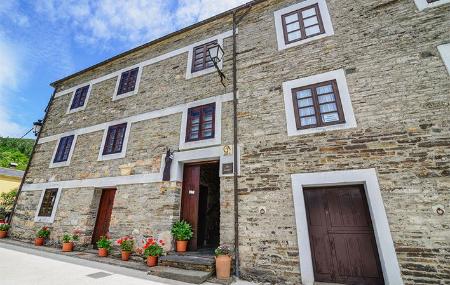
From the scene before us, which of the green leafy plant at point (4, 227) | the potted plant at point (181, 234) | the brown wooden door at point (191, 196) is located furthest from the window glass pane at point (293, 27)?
the green leafy plant at point (4, 227)

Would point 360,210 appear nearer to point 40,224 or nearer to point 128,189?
point 128,189

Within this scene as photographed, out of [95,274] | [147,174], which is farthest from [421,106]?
[95,274]

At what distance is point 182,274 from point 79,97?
1067 centimetres

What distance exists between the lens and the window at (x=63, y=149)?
10.2 m

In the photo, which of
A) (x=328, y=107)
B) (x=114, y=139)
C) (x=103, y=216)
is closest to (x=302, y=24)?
(x=328, y=107)

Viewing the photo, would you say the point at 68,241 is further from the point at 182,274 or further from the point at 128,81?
the point at 128,81

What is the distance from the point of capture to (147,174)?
762cm

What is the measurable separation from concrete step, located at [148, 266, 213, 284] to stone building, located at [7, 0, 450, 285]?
1.03 metres

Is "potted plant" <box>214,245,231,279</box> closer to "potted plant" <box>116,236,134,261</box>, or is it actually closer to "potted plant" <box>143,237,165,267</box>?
"potted plant" <box>143,237,165,267</box>

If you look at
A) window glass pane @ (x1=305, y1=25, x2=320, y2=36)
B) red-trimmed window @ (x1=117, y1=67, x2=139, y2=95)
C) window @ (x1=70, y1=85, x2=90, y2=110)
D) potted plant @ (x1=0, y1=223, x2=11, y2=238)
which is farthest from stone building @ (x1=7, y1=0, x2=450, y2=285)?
window @ (x1=70, y1=85, x2=90, y2=110)

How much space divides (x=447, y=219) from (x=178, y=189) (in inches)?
252

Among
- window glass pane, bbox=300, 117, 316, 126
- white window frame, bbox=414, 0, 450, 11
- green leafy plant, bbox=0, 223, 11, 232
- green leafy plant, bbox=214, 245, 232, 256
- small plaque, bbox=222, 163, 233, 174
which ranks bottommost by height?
green leafy plant, bbox=214, 245, 232, 256

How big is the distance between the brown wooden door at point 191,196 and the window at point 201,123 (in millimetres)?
1048

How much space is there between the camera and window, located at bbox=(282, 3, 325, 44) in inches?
272
